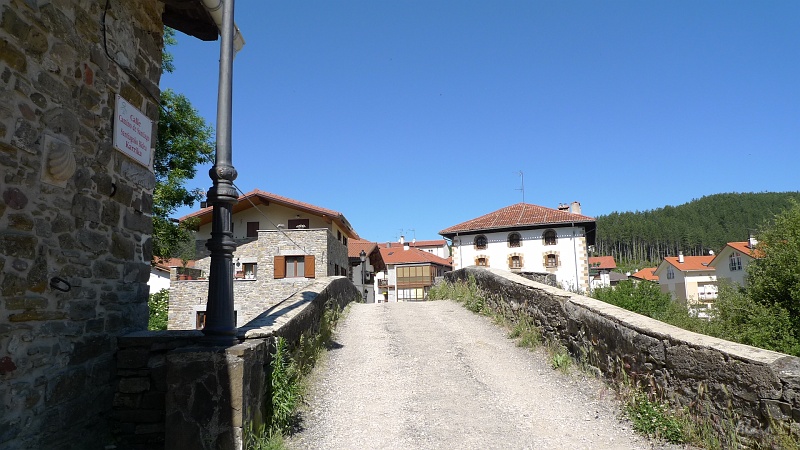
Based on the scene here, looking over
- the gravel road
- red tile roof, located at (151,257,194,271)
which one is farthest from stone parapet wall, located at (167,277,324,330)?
the gravel road

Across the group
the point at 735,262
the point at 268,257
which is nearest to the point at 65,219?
the point at 268,257

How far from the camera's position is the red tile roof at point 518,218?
111 ft

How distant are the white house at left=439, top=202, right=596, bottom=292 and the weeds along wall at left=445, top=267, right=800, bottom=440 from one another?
26.6 metres

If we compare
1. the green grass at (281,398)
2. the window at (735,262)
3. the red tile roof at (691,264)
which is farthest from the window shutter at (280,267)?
the red tile roof at (691,264)

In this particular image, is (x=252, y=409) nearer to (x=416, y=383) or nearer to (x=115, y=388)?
(x=115, y=388)

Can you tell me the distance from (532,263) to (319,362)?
29249mm

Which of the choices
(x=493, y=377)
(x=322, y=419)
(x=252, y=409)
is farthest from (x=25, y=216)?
(x=493, y=377)

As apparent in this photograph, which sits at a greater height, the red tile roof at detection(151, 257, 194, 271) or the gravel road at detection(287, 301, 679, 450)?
the red tile roof at detection(151, 257, 194, 271)

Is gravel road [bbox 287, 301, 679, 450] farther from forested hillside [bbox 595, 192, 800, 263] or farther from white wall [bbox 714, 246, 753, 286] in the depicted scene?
forested hillside [bbox 595, 192, 800, 263]

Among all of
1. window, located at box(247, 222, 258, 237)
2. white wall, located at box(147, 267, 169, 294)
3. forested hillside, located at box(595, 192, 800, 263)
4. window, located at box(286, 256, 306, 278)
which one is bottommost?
white wall, located at box(147, 267, 169, 294)

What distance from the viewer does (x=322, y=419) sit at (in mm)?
5203

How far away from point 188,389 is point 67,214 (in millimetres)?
1696

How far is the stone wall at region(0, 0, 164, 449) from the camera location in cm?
337

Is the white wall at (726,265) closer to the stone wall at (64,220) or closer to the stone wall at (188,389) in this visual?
the stone wall at (188,389)
